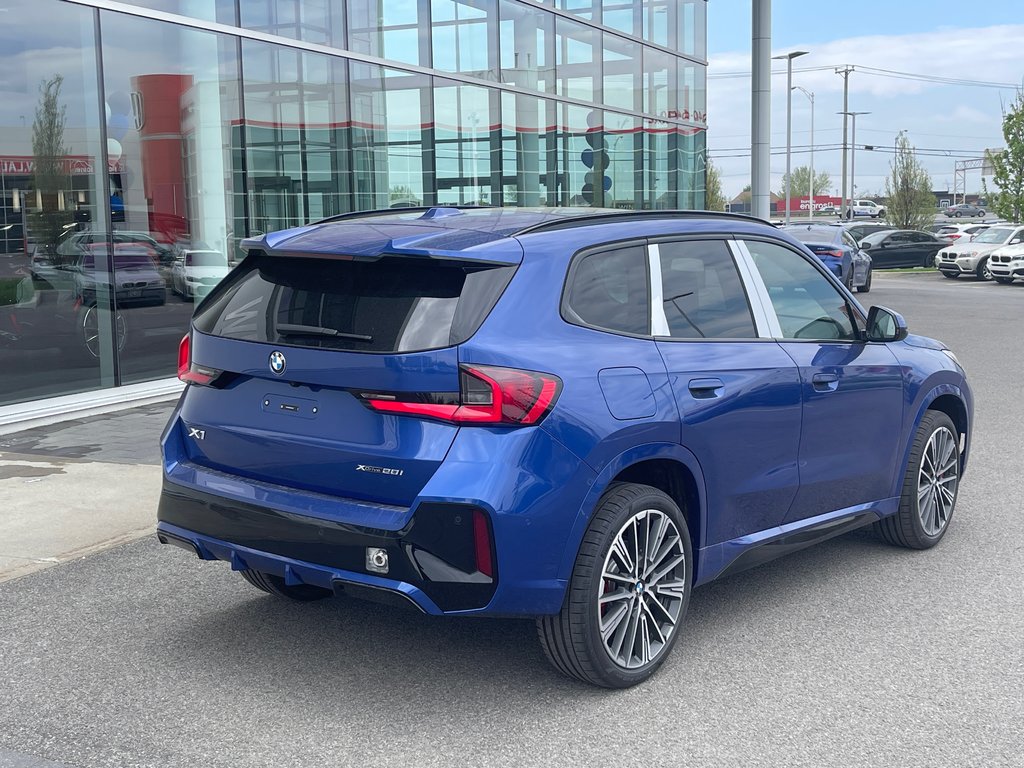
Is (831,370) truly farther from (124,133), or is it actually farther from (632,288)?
(124,133)

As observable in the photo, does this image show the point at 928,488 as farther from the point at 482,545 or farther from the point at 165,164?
the point at 165,164

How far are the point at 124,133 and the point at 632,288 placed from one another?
9.05 metres

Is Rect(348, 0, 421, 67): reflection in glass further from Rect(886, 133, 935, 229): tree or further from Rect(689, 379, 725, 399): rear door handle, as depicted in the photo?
Rect(886, 133, 935, 229): tree

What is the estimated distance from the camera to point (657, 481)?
15.0 ft

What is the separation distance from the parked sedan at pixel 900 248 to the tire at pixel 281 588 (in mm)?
36827

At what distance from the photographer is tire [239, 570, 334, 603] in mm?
5191

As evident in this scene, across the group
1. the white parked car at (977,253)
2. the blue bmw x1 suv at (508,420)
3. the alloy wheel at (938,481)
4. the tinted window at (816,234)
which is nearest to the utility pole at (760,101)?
the tinted window at (816,234)

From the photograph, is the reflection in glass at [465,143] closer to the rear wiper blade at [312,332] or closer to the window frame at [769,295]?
the window frame at [769,295]

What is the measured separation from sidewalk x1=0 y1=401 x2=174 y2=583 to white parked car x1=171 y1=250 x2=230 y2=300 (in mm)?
2529

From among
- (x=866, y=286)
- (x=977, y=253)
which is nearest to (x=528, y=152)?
(x=866, y=286)

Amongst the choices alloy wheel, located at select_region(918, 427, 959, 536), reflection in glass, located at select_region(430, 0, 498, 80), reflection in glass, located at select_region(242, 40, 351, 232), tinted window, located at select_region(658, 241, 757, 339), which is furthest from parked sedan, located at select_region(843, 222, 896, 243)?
tinted window, located at select_region(658, 241, 757, 339)

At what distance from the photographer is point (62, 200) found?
37.7 feet

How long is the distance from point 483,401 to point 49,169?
29.2 ft

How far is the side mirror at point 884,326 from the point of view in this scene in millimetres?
5645
